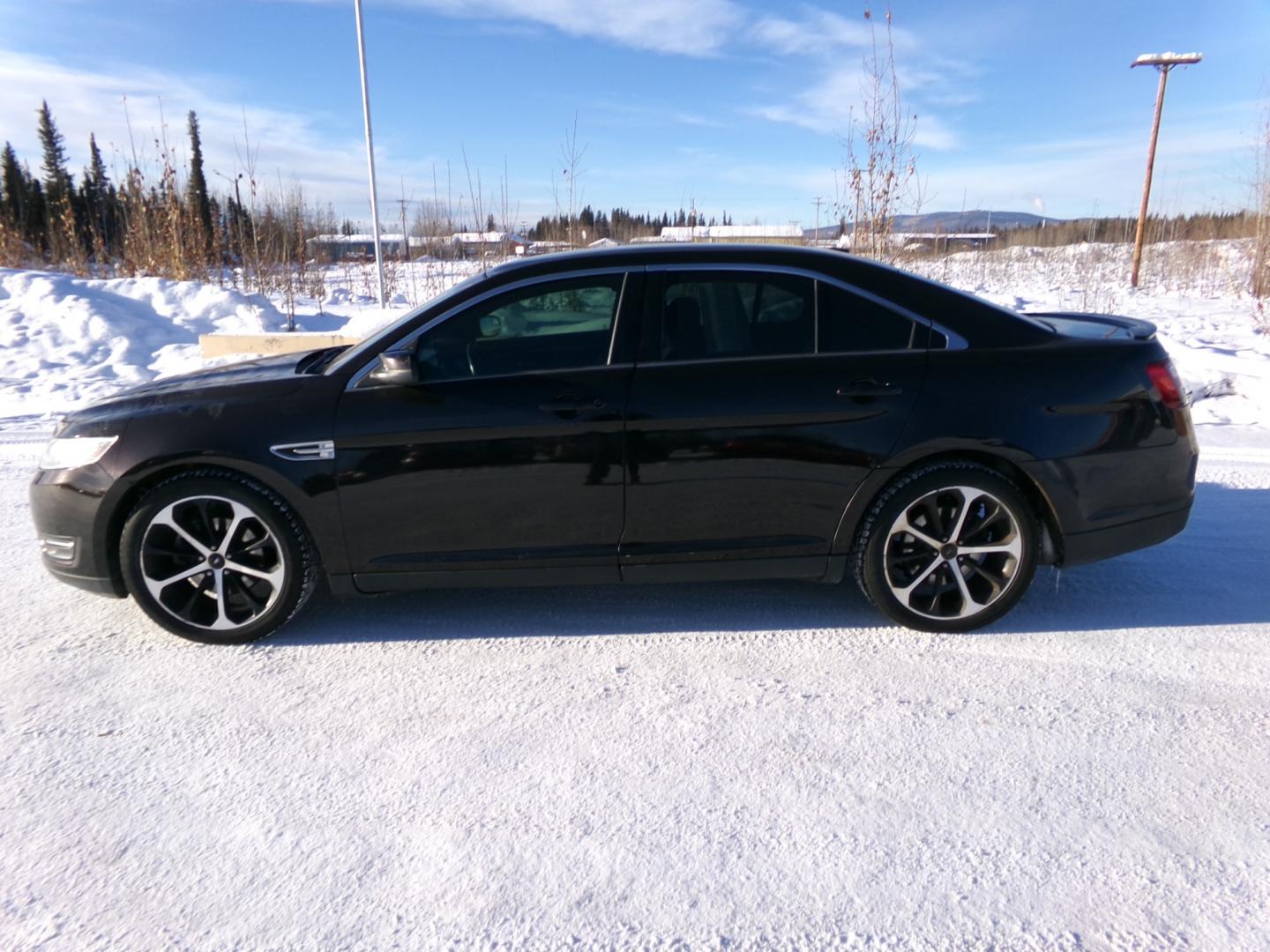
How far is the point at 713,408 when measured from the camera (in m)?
3.46

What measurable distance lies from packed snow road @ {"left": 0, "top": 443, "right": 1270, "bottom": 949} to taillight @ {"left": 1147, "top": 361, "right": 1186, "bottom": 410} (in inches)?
37.2

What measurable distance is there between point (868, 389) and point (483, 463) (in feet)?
5.30

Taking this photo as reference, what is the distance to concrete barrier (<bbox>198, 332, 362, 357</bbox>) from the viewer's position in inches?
396

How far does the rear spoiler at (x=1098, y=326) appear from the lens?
3.75 meters

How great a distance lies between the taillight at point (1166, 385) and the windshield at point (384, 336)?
2908mm

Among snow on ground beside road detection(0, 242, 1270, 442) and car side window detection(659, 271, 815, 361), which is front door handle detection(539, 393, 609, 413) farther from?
snow on ground beside road detection(0, 242, 1270, 442)

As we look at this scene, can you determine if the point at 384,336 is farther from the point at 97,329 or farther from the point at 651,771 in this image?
the point at 97,329

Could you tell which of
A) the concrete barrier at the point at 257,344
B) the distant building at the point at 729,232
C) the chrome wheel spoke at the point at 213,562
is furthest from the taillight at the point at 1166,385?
the distant building at the point at 729,232

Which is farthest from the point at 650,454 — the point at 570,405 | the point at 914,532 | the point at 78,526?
the point at 78,526

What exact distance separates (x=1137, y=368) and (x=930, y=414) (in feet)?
3.12

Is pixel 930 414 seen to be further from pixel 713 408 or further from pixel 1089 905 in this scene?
pixel 1089 905

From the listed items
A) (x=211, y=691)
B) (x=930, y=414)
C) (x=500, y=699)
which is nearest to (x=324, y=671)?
(x=211, y=691)

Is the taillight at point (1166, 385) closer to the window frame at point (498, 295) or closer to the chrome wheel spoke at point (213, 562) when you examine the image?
the window frame at point (498, 295)

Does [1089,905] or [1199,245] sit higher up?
[1199,245]
